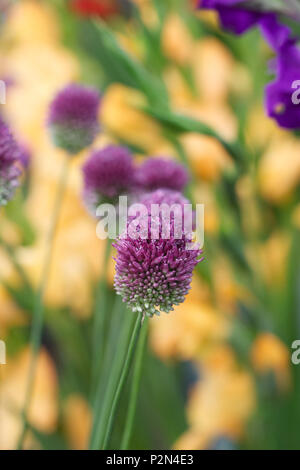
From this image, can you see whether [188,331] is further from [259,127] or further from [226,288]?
[259,127]

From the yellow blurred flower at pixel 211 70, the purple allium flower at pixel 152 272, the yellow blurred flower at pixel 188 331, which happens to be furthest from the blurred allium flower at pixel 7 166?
the yellow blurred flower at pixel 211 70

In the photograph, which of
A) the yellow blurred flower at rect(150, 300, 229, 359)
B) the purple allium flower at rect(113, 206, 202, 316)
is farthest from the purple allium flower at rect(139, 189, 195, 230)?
the yellow blurred flower at rect(150, 300, 229, 359)

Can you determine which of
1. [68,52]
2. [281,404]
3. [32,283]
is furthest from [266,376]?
[68,52]

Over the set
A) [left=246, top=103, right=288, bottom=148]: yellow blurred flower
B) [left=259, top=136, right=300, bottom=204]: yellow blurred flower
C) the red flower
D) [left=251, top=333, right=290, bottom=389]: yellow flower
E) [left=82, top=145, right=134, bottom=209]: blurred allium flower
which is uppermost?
the red flower

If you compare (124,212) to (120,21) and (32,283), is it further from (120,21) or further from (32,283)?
(120,21)

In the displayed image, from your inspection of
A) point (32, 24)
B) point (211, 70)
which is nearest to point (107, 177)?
point (211, 70)

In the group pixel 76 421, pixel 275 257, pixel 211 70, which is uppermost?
pixel 211 70

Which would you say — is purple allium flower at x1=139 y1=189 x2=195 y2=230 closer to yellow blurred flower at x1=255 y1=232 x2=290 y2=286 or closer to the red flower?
yellow blurred flower at x1=255 y1=232 x2=290 y2=286

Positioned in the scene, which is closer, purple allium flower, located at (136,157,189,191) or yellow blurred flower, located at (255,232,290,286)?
purple allium flower, located at (136,157,189,191)
